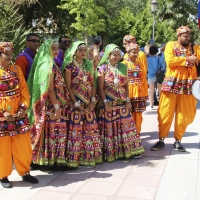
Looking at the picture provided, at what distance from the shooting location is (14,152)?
3.79 m

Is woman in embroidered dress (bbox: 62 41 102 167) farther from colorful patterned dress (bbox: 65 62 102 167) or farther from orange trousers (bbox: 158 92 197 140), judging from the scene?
orange trousers (bbox: 158 92 197 140)

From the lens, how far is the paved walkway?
11.8 feet

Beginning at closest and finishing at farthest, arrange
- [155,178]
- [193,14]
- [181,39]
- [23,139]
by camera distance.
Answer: [23,139], [155,178], [181,39], [193,14]

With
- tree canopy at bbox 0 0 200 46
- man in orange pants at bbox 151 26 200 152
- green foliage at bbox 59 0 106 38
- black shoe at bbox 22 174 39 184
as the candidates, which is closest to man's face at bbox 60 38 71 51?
tree canopy at bbox 0 0 200 46

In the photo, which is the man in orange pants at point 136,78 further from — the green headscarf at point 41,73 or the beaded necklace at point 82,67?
the green headscarf at point 41,73

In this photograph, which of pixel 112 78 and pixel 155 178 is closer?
pixel 155 178

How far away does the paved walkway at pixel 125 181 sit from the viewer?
359cm

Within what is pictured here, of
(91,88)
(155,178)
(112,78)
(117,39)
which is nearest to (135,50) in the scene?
(112,78)

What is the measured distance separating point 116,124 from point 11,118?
1.67 meters

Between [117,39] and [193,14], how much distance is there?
11.0 meters

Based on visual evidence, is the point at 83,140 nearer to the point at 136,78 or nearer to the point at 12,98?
the point at 12,98

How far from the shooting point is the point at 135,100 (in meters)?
5.11

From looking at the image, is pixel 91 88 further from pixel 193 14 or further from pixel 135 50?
pixel 193 14

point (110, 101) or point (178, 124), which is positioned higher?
point (110, 101)
